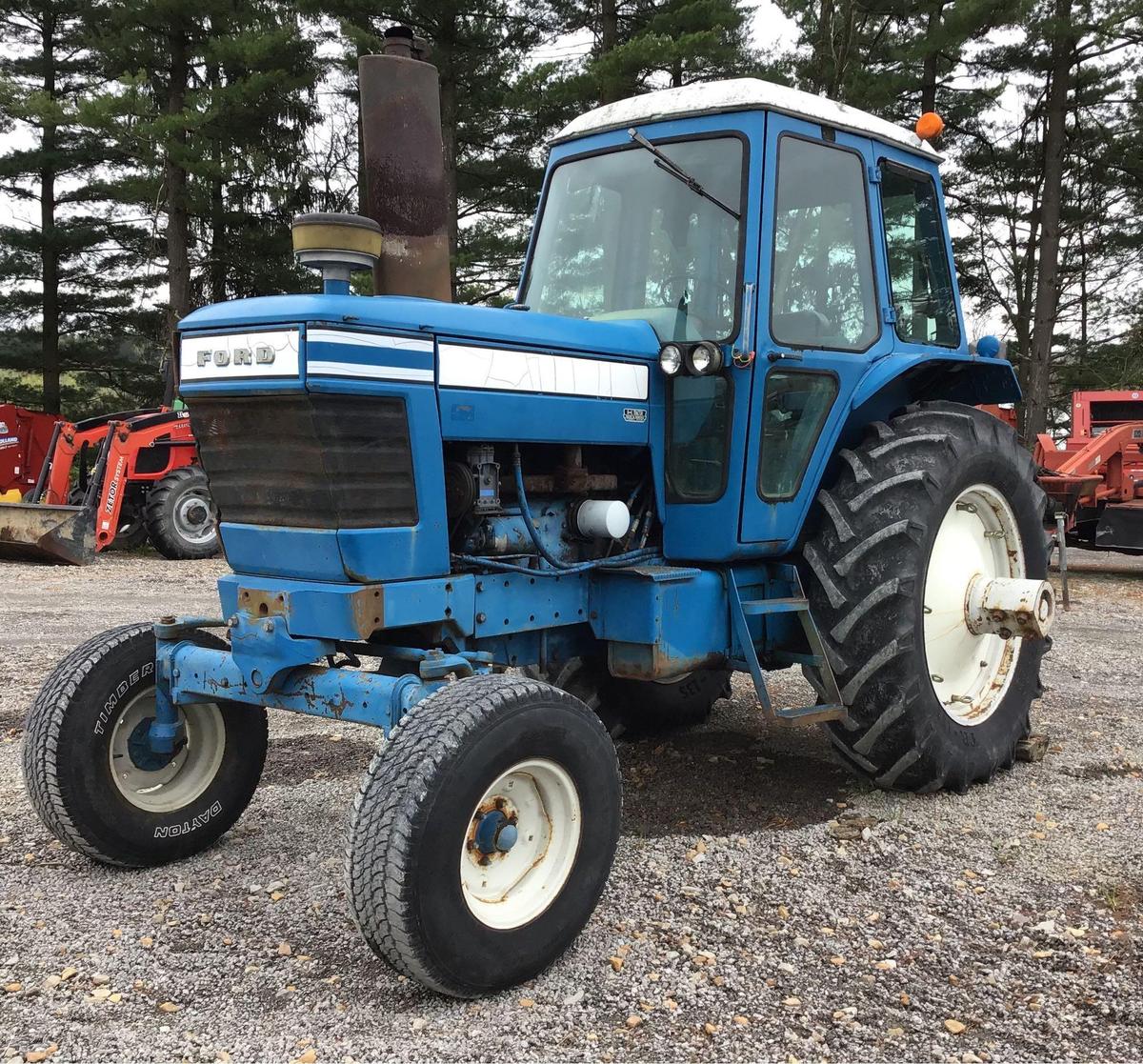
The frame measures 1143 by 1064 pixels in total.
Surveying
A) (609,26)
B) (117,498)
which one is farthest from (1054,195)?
(117,498)

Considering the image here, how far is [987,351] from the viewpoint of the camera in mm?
4766

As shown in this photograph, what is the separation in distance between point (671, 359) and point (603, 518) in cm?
59

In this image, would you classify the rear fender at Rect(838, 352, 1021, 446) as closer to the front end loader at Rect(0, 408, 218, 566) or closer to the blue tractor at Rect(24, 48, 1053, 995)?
the blue tractor at Rect(24, 48, 1053, 995)

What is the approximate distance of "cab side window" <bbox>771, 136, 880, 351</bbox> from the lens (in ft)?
12.7

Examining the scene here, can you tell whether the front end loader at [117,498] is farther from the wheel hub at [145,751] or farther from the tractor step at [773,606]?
the tractor step at [773,606]

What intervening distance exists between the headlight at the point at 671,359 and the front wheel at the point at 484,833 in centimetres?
134

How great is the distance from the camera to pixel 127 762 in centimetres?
345

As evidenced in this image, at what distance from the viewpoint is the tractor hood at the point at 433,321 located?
9.52 ft

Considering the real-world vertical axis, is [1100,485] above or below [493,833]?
above

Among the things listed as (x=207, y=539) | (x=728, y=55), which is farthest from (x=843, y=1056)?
(x=728, y=55)

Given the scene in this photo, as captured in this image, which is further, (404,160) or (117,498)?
(117,498)

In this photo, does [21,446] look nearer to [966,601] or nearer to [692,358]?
[692,358]

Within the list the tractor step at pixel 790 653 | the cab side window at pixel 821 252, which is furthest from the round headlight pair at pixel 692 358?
the tractor step at pixel 790 653

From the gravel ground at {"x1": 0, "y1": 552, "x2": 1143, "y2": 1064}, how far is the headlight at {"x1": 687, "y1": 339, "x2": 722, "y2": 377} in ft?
5.13
